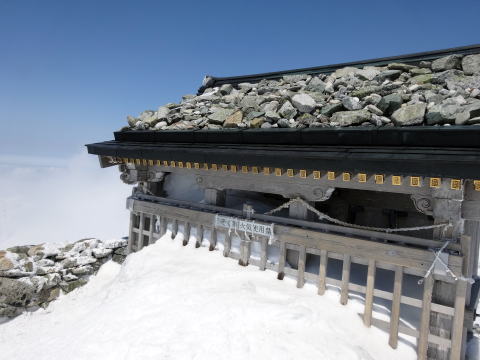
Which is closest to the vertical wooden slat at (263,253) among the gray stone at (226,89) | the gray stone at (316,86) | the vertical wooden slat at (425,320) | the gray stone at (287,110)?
the gray stone at (287,110)

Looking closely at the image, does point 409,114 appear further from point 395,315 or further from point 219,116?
point 219,116

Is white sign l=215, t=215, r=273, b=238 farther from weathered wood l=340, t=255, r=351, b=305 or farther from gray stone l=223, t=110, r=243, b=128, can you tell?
gray stone l=223, t=110, r=243, b=128

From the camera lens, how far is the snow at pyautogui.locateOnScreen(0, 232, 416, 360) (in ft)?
12.3

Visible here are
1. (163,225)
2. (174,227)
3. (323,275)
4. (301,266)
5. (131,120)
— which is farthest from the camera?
(131,120)

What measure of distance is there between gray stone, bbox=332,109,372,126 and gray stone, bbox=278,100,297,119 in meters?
0.88

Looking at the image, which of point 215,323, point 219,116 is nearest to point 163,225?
point 219,116

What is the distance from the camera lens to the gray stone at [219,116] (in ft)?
22.1

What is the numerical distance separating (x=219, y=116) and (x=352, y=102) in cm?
294

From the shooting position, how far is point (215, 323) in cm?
414

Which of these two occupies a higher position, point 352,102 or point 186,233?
point 352,102

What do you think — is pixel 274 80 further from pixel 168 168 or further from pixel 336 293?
pixel 336 293

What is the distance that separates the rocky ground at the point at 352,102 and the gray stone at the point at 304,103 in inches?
0.7

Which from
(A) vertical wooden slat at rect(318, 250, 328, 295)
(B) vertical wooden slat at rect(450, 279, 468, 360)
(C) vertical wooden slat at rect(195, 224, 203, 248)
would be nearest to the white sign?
(C) vertical wooden slat at rect(195, 224, 203, 248)

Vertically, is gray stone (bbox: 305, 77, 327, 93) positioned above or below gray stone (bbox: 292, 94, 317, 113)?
above
